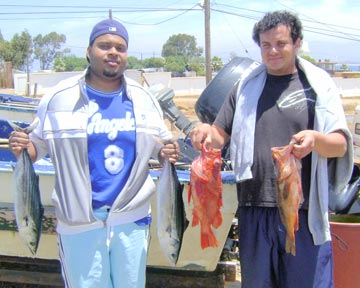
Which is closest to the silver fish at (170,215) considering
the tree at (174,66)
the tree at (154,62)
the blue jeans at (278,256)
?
the blue jeans at (278,256)

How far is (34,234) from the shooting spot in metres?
2.86

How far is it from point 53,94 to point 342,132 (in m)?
1.66

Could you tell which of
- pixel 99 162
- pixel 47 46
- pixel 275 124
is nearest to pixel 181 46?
pixel 47 46

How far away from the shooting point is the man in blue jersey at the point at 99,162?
8.70 feet

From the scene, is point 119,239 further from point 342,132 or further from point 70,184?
point 342,132

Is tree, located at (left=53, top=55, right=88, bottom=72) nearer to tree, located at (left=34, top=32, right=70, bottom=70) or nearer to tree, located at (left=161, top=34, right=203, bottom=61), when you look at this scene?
tree, located at (left=34, top=32, right=70, bottom=70)

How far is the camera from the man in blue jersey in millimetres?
2652

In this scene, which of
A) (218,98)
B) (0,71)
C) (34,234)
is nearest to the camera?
(34,234)

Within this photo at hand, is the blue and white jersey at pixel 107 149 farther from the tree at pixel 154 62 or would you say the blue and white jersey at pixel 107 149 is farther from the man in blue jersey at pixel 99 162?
the tree at pixel 154 62

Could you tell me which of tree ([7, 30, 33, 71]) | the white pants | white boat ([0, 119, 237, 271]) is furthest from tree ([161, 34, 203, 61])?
the white pants

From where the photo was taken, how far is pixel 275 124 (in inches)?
107

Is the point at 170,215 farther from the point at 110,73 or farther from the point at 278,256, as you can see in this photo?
the point at 110,73

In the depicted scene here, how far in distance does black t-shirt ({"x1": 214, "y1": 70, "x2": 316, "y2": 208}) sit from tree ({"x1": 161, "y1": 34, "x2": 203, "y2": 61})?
104 m

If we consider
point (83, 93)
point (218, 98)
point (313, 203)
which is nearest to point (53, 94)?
point (83, 93)
